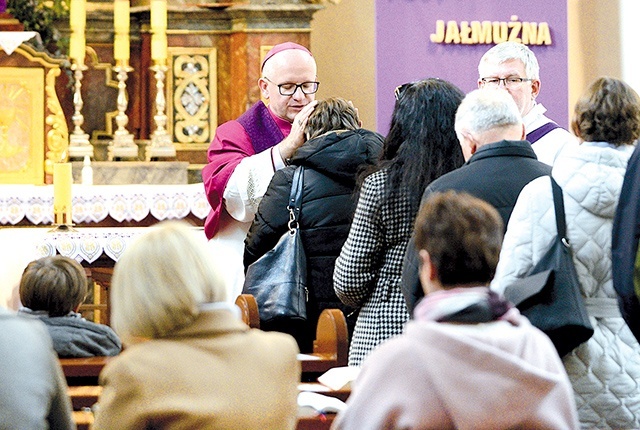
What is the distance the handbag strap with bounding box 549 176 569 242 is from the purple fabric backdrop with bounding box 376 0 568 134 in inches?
213

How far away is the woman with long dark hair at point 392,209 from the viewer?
4348 millimetres

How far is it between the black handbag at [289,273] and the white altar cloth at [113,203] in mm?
2671

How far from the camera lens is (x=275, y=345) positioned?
9.89 ft

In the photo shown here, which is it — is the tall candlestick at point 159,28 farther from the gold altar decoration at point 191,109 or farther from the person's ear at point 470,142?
the person's ear at point 470,142

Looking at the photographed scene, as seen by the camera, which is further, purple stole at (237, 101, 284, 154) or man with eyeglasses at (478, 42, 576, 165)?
purple stole at (237, 101, 284, 154)

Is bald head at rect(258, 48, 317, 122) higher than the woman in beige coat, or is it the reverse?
bald head at rect(258, 48, 317, 122)

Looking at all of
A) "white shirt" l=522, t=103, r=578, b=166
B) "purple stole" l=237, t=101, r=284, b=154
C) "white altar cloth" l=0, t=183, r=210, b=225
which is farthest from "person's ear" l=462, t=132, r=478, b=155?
"white altar cloth" l=0, t=183, r=210, b=225

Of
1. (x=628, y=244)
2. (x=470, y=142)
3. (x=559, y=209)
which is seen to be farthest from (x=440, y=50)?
(x=628, y=244)

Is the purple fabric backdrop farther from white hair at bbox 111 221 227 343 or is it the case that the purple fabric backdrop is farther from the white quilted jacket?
white hair at bbox 111 221 227 343

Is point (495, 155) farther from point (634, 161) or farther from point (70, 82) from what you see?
point (70, 82)

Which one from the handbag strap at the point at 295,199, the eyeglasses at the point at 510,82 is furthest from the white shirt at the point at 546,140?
the handbag strap at the point at 295,199

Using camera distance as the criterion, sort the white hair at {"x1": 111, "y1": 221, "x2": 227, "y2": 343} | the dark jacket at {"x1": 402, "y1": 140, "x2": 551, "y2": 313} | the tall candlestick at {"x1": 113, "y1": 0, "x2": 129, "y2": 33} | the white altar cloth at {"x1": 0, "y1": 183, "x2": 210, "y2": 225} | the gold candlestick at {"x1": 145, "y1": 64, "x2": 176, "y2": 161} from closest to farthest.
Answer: the white hair at {"x1": 111, "y1": 221, "x2": 227, "y2": 343}, the dark jacket at {"x1": 402, "y1": 140, "x2": 551, "y2": 313}, the white altar cloth at {"x1": 0, "y1": 183, "x2": 210, "y2": 225}, the tall candlestick at {"x1": 113, "y1": 0, "x2": 129, "y2": 33}, the gold candlestick at {"x1": 145, "y1": 64, "x2": 176, "y2": 161}

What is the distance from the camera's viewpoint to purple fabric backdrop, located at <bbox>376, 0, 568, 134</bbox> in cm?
929

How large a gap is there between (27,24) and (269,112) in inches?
136
